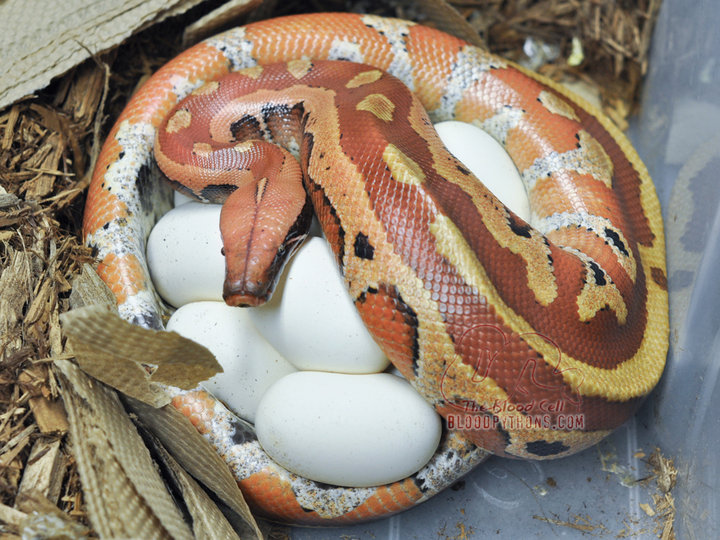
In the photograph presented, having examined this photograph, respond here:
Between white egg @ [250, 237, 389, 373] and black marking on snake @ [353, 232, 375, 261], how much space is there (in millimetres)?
187

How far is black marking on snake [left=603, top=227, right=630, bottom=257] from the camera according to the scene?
2.91 m

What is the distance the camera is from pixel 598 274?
272 centimetres

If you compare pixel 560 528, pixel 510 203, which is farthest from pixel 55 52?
pixel 560 528

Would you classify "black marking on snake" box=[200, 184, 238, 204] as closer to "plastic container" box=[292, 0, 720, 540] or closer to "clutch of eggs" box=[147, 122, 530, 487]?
"clutch of eggs" box=[147, 122, 530, 487]

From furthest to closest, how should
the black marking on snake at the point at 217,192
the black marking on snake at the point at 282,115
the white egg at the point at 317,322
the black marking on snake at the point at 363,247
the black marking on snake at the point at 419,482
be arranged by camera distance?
the black marking on snake at the point at 282,115, the black marking on snake at the point at 217,192, the black marking on snake at the point at 419,482, the white egg at the point at 317,322, the black marking on snake at the point at 363,247

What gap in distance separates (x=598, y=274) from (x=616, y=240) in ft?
1.03

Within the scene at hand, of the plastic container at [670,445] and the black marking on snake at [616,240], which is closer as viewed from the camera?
the plastic container at [670,445]

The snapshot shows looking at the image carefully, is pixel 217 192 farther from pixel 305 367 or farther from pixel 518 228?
pixel 518 228

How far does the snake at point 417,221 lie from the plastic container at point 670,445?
0.16 metres

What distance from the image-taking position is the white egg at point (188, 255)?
2.77 m

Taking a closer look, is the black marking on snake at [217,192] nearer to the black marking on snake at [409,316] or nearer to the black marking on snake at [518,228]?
the black marking on snake at [409,316]

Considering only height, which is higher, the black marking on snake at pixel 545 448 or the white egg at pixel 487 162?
the white egg at pixel 487 162
